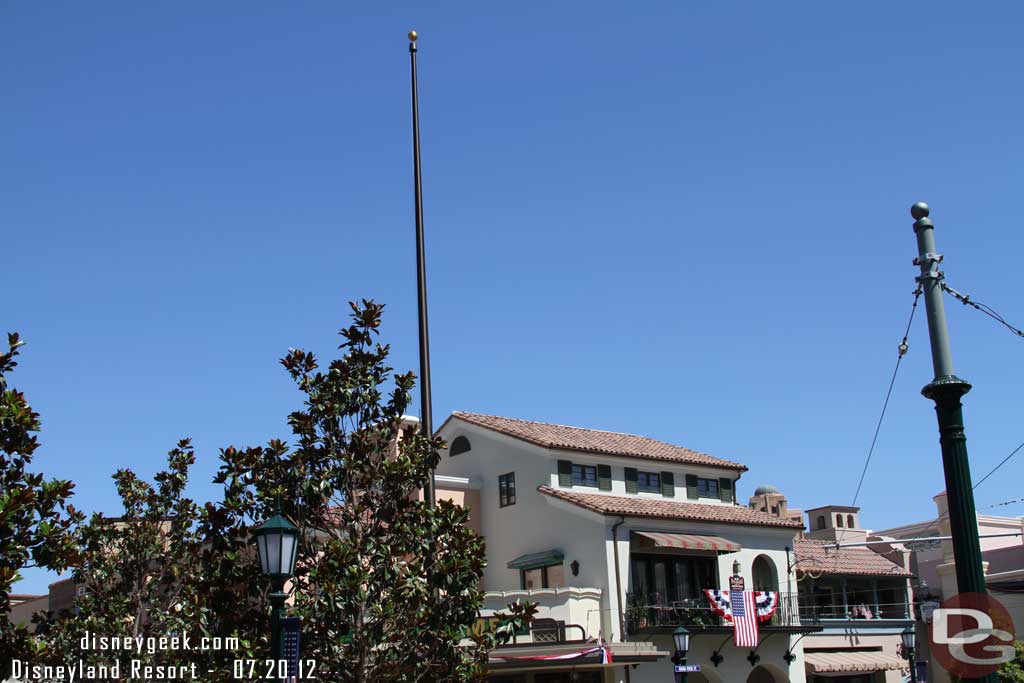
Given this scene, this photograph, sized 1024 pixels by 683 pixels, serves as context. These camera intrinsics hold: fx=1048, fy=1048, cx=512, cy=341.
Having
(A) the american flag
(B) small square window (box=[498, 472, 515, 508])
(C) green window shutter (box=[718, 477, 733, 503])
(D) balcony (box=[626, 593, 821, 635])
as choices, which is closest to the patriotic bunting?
(A) the american flag

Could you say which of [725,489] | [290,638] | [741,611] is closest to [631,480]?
[725,489]

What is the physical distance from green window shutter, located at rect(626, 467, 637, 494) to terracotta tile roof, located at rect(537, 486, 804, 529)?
0.64 m

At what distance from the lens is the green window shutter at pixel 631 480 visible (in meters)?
39.8

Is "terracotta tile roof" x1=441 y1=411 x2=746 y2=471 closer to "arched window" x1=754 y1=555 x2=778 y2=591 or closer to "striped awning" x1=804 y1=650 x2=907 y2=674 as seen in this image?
"arched window" x1=754 y1=555 x2=778 y2=591

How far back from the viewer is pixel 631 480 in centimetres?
3994

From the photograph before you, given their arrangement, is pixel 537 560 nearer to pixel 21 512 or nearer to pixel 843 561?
pixel 843 561

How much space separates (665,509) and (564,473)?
3.86 meters

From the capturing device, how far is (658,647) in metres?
35.2

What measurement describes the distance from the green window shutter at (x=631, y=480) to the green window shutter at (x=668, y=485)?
1364mm

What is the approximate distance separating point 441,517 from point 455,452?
88.3 ft

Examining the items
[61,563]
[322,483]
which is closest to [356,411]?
[322,483]

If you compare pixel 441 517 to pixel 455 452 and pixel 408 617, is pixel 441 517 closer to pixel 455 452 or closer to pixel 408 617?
pixel 408 617

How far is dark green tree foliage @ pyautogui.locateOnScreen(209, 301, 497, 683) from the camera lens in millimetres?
14234

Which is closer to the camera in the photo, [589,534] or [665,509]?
[589,534]
